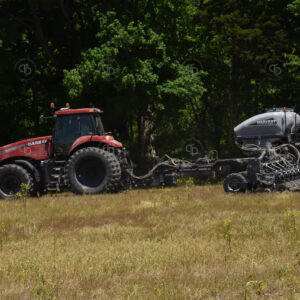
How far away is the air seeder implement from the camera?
1492 cm

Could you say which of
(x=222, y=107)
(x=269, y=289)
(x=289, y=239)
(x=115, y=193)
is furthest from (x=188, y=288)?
(x=222, y=107)

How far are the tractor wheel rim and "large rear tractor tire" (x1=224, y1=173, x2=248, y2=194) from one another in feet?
11.6

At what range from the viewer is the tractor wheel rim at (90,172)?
15.2 metres

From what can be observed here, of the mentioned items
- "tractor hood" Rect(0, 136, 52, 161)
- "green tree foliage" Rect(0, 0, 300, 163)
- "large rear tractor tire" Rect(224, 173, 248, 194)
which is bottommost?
"large rear tractor tire" Rect(224, 173, 248, 194)

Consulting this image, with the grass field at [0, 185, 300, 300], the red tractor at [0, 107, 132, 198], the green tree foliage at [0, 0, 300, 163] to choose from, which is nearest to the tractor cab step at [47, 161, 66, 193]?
the red tractor at [0, 107, 132, 198]

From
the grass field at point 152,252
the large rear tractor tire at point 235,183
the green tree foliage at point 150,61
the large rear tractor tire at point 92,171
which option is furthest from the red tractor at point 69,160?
the green tree foliage at point 150,61

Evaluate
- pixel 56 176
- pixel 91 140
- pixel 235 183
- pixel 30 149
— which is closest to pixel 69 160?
pixel 56 176

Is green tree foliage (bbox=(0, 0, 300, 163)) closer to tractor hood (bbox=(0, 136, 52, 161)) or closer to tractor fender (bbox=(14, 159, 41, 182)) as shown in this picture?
tractor hood (bbox=(0, 136, 52, 161))

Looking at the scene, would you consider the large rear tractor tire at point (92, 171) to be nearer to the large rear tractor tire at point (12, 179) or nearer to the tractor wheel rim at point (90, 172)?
the tractor wheel rim at point (90, 172)

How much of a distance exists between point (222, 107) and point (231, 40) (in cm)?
659

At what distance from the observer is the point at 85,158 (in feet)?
49.6

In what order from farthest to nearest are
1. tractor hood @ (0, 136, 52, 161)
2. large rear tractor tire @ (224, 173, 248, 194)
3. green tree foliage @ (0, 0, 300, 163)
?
green tree foliage @ (0, 0, 300, 163)
tractor hood @ (0, 136, 52, 161)
large rear tractor tire @ (224, 173, 248, 194)

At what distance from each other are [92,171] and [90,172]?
0.07 m

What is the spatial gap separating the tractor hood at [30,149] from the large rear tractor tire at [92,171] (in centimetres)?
118
